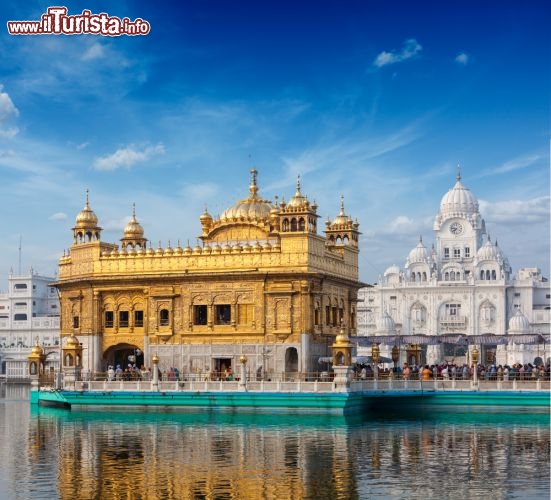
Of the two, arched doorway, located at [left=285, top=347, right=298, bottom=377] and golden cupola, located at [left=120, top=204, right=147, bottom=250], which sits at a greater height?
golden cupola, located at [left=120, top=204, right=147, bottom=250]

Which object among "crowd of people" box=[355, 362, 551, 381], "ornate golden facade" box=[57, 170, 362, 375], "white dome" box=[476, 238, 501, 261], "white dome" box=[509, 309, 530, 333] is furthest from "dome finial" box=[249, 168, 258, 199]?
"white dome" box=[476, 238, 501, 261]

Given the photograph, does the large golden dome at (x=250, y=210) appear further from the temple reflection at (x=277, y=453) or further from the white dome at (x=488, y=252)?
the white dome at (x=488, y=252)

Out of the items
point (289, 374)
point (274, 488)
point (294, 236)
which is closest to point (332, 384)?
point (289, 374)

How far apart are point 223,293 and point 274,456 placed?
57.8ft

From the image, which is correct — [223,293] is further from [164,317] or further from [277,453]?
A: [277,453]

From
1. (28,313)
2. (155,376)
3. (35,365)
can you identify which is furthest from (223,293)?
(28,313)

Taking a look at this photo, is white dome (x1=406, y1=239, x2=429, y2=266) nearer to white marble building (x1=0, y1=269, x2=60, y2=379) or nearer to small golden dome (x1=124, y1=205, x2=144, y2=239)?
white marble building (x1=0, y1=269, x2=60, y2=379)

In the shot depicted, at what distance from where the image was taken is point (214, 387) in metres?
38.7

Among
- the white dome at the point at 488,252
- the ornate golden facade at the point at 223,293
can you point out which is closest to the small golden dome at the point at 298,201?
the ornate golden facade at the point at 223,293

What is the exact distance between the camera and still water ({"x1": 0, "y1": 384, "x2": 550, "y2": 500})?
21.0 meters

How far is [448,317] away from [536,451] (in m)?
94.4

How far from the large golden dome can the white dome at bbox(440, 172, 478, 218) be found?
8117 centimetres

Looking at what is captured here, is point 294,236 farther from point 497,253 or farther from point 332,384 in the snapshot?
point 497,253

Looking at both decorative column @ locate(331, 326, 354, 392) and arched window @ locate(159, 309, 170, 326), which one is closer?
decorative column @ locate(331, 326, 354, 392)
